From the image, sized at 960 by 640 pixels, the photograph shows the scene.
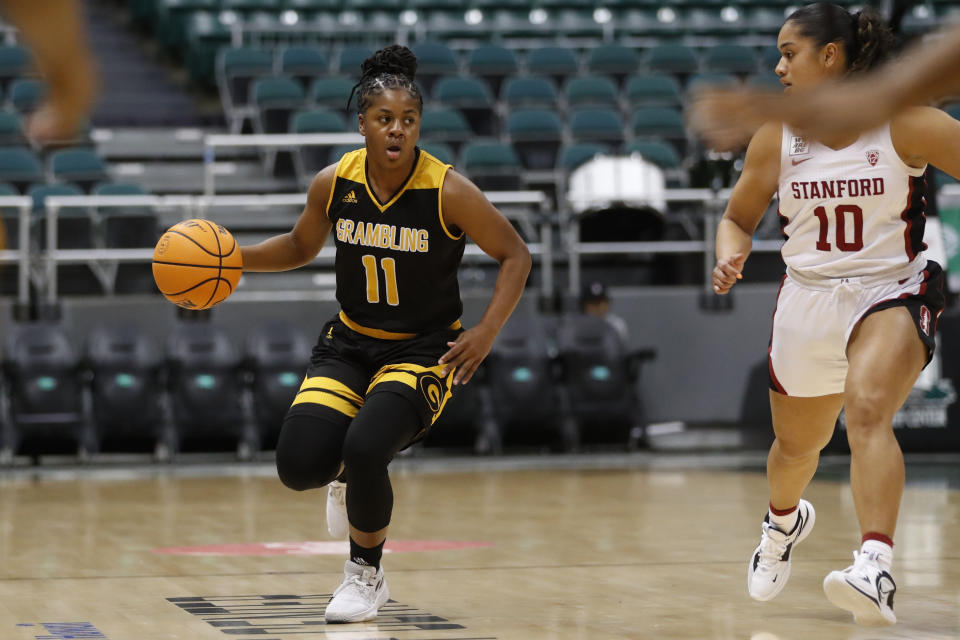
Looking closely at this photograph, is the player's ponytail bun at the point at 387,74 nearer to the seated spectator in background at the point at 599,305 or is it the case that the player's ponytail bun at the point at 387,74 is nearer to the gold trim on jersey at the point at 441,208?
the gold trim on jersey at the point at 441,208

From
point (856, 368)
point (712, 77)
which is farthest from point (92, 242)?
point (856, 368)

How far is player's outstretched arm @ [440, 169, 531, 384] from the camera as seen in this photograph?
4.94m

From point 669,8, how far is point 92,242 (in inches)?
357

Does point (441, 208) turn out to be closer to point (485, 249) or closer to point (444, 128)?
point (485, 249)

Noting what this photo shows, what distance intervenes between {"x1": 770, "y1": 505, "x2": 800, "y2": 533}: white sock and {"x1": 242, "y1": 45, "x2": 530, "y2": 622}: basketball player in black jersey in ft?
3.70

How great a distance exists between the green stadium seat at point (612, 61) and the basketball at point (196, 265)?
40.5 ft

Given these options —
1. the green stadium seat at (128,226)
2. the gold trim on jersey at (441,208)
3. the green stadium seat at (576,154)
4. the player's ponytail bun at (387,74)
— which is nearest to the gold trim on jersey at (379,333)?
the gold trim on jersey at (441,208)

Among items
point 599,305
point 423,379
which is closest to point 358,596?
point 423,379

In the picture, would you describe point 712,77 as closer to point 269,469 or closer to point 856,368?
point 269,469

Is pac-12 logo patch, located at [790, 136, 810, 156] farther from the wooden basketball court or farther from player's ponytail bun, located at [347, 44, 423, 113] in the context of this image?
the wooden basketball court

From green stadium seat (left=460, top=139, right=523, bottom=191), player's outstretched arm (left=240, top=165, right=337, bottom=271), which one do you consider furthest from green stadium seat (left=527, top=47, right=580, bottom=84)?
player's outstretched arm (left=240, top=165, right=337, bottom=271)

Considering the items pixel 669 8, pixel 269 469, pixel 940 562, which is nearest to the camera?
pixel 940 562

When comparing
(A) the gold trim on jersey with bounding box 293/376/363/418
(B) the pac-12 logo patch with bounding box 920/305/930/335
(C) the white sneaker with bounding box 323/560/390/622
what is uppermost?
(B) the pac-12 logo patch with bounding box 920/305/930/335

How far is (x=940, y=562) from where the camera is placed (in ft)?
19.9
